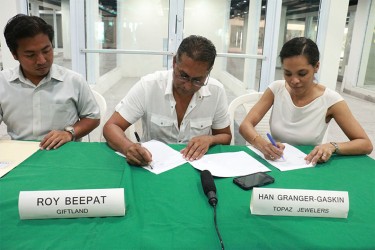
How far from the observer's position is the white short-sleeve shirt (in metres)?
1.69

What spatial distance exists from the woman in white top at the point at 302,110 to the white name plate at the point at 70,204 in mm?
779

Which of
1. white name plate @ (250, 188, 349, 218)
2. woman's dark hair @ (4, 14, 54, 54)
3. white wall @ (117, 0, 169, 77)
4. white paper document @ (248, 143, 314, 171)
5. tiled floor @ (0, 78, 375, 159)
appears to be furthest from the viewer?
white wall @ (117, 0, 169, 77)

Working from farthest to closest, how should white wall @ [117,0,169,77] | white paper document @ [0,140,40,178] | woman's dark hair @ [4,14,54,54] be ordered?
1. white wall @ [117,0,169,77]
2. woman's dark hair @ [4,14,54,54]
3. white paper document @ [0,140,40,178]

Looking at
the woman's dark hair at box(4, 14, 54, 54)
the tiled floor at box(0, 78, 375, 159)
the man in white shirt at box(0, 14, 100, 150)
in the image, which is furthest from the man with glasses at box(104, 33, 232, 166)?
the tiled floor at box(0, 78, 375, 159)

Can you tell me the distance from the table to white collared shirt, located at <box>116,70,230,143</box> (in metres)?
0.44

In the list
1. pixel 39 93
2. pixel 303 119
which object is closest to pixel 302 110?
pixel 303 119

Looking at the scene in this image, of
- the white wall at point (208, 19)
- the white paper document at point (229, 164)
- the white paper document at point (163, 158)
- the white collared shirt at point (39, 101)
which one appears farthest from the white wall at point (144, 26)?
the white paper document at point (229, 164)

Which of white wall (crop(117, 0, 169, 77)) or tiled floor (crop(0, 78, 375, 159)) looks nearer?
tiled floor (crop(0, 78, 375, 159))

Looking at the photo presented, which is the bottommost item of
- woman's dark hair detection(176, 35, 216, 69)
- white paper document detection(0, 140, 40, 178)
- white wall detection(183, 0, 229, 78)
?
white paper document detection(0, 140, 40, 178)

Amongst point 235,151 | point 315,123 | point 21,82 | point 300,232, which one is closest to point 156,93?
point 235,151

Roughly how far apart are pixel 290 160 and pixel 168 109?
0.69 m

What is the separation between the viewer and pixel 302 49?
5.11 feet

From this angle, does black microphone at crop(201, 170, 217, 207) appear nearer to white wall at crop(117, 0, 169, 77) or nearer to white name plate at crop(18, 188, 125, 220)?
white name plate at crop(18, 188, 125, 220)

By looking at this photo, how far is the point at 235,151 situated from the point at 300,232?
2.07 feet
